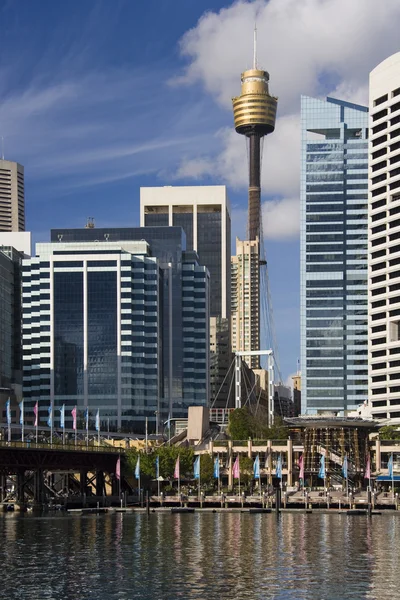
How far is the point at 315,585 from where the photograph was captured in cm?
10806

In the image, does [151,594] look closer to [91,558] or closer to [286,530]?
[91,558]

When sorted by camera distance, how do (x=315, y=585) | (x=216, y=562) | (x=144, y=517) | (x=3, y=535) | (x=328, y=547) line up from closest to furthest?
(x=315, y=585)
(x=216, y=562)
(x=328, y=547)
(x=3, y=535)
(x=144, y=517)

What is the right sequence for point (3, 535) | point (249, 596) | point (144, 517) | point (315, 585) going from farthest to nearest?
point (144, 517), point (3, 535), point (315, 585), point (249, 596)

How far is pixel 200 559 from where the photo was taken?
421ft

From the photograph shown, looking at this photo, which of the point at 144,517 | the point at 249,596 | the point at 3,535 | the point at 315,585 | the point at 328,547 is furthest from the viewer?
the point at 144,517

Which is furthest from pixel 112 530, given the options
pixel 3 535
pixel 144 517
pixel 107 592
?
pixel 107 592

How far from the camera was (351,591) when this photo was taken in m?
105

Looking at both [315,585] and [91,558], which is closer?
[315,585]

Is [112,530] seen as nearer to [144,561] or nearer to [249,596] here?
[144,561]

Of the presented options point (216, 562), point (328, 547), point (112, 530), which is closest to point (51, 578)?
point (216, 562)

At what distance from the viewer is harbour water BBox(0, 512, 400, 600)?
10538 cm

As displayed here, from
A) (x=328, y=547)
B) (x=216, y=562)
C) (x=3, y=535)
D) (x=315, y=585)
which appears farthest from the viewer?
(x=3, y=535)

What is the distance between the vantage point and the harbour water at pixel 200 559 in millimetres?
105375

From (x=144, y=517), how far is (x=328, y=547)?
62878mm
